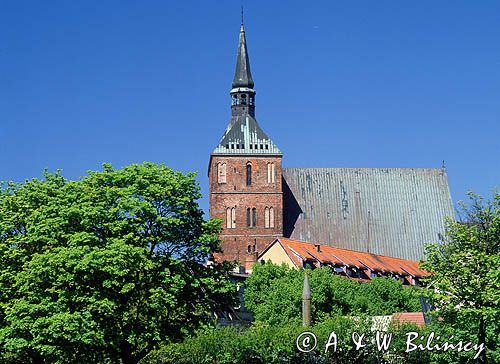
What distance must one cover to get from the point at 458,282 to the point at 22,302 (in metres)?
17.5

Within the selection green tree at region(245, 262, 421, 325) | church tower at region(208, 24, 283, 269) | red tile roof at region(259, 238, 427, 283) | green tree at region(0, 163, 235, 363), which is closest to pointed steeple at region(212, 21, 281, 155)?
church tower at region(208, 24, 283, 269)

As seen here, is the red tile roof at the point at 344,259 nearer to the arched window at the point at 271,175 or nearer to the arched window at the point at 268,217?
the arched window at the point at 268,217

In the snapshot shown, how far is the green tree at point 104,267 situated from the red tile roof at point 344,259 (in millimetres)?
25730

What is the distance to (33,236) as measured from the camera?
47.8m

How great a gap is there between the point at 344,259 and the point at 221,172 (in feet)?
45.6

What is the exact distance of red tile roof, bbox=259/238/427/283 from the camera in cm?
7819

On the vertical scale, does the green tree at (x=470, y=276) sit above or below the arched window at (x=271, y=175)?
below

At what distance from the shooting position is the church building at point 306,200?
300 feet

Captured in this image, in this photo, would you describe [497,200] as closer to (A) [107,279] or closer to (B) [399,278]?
(A) [107,279]

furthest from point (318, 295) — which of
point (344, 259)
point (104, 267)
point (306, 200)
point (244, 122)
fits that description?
point (306, 200)

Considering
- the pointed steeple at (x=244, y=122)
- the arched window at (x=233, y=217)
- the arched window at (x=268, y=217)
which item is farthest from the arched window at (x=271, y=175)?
the arched window at (x=233, y=217)

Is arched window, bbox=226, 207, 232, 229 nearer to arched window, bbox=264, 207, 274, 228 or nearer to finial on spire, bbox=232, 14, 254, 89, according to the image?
arched window, bbox=264, 207, 274, 228

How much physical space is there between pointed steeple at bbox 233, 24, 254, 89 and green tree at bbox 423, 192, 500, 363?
151 ft

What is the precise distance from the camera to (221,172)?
299 ft
